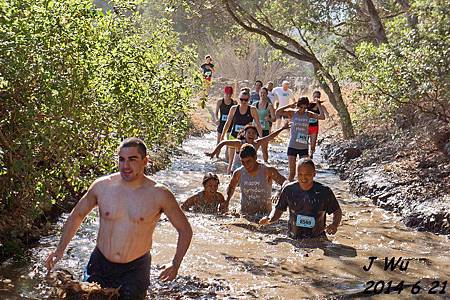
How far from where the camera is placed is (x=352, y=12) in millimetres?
23531

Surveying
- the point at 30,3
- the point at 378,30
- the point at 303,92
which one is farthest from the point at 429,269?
the point at 303,92

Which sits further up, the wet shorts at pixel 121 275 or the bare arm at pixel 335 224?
the bare arm at pixel 335 224

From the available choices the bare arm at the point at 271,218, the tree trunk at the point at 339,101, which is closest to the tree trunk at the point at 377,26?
the tree trunk at the point at 339,101

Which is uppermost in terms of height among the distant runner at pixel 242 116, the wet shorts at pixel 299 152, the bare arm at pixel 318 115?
the bare arm at pixel 318 115

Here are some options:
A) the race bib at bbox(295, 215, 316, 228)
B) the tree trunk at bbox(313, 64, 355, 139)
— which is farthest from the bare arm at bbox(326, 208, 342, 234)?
the tree trunk at bbox(313, 64, 355, 139)

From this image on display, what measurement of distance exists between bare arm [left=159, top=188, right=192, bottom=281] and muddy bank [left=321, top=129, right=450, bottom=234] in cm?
554

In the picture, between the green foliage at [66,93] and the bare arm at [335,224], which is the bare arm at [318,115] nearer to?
the green foliage at [66,93]

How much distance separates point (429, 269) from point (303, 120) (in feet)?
18.2

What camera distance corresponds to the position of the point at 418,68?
493 inches

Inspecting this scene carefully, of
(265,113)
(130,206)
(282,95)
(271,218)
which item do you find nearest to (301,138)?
(265,113)

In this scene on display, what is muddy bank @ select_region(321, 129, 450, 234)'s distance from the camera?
10719 mm

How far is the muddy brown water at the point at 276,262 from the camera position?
22.4 ft

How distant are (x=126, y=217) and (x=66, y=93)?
2196 mm

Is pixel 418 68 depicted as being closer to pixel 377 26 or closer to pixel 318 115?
pixel 318 115
